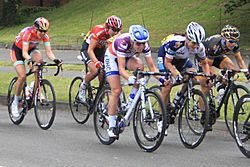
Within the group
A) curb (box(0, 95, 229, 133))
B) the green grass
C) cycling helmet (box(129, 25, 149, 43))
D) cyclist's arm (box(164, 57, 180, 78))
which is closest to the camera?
cycling helmet (box(129, 25, 149, 43))

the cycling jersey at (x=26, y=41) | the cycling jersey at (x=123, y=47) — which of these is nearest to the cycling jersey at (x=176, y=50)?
the cycling jersey at (x=123, y=47)

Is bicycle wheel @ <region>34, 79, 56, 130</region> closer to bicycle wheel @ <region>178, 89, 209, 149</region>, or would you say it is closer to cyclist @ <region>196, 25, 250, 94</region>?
bicycle wheel @ <region>178, 89, 209, 149</region>

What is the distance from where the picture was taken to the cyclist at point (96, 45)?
32.3 ft

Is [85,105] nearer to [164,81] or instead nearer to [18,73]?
[18,73]

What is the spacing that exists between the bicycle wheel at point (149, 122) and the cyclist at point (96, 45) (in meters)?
1.61

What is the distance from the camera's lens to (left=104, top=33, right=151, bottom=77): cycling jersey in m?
8.57

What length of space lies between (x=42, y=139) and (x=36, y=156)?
1.22 meters

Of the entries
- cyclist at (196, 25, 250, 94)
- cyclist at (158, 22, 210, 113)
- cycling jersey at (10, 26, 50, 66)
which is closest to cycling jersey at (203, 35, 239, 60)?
cyclist at (196, 25, 250, 94)

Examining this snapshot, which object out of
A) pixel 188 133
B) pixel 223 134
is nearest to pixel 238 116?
pixel 188 133

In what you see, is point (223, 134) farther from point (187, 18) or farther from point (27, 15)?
point (27, 15)

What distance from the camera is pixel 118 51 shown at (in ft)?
28.2

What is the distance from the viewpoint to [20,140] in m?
9.14

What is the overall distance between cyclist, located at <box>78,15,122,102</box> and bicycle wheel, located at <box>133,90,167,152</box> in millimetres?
1608

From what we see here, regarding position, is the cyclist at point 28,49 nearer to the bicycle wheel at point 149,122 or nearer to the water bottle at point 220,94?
the bicycle wheel at point 149,122
